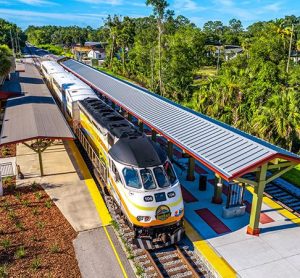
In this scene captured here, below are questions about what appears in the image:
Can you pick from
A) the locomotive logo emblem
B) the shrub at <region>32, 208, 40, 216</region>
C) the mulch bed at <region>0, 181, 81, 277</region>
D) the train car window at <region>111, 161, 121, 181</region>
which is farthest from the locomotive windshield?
the shrub at <region>32, 208, 40, 216</region>

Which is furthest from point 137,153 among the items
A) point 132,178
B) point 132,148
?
point 132,178

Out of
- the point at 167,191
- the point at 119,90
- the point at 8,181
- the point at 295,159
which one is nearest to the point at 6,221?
the point at 8,181

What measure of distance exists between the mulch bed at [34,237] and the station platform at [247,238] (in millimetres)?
5762

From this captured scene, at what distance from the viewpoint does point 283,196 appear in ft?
62.8

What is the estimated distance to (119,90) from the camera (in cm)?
3153

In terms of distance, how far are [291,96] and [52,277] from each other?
2119cm

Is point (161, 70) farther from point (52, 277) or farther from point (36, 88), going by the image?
point (52, 277)

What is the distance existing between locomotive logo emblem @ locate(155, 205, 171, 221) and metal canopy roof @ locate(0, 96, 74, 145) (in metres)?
9.49

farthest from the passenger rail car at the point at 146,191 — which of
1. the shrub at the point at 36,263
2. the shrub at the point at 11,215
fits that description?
the shrub at the point at 11,215

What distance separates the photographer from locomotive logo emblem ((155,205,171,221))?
44.2 ft

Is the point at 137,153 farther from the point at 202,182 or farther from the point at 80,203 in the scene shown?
the point at 202,182

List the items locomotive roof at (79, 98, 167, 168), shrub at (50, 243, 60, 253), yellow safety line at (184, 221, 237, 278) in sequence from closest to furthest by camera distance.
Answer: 1. yellow safety line at (184, 221, 237, 278)
2. shrub at (50, 243, 60, 253)
3. locomotive roof at (79, 98, 167, 168)

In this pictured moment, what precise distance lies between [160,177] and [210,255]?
12.7 ft

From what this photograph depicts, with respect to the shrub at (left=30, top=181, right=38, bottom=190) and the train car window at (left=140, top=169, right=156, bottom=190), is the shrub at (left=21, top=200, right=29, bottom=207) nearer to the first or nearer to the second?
the shrub at (left=30, top=181, right=38, bottom=190)
